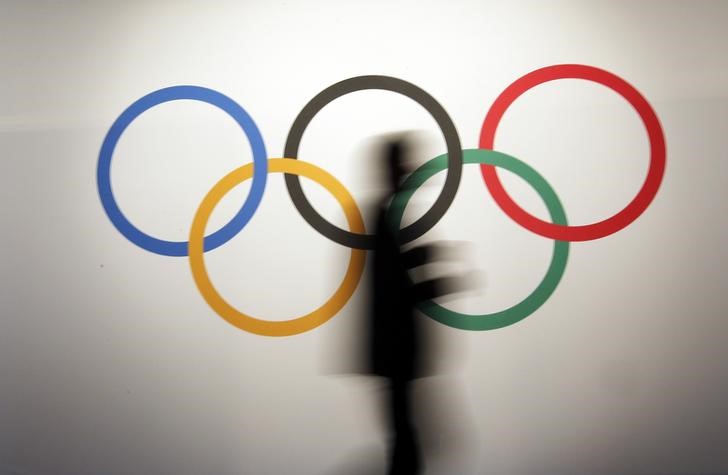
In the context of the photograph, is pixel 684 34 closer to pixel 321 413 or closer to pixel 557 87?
pixel 557 87

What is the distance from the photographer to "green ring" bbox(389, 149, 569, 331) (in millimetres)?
1049

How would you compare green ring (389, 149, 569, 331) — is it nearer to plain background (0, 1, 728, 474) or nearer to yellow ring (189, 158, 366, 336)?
plain background (0, 1, 728, 474)

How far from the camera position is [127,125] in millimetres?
1123

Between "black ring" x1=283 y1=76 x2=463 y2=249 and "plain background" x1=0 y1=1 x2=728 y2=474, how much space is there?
0.08 feet

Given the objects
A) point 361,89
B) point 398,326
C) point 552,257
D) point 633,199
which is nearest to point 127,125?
point 361,89

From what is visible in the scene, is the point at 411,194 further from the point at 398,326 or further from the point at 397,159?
the point at 398,326

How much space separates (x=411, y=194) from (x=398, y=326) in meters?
0.36

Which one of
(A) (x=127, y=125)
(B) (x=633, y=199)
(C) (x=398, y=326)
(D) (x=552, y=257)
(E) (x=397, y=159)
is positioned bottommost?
(C) (x=398, y=326)

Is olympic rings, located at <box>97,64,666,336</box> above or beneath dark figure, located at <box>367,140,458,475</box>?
above

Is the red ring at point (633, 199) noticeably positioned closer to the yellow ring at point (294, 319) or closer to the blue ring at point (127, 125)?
the yellow ring at point (294, 319)

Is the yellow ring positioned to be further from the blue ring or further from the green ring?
the green ring

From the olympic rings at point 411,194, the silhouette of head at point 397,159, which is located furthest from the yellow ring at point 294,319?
the silhouette of head at point 397,159

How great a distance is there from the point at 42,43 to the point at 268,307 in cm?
103

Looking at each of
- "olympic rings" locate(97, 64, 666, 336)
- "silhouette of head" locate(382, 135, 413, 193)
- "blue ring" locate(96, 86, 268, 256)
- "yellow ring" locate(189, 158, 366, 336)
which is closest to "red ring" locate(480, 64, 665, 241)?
"olympic rings" locate(97, 64, 666, 336)
